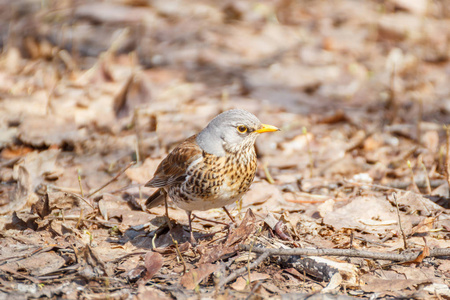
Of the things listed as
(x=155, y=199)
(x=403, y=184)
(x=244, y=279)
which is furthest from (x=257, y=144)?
(x=244, y=279)

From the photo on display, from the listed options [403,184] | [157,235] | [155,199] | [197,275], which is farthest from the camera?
[403,184]

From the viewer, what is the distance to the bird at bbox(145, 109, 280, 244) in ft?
16.2

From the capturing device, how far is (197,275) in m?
4.30

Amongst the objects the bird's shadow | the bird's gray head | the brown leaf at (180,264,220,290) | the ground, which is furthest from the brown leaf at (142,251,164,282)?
the bird's gray head

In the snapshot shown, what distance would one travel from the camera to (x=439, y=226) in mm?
5352

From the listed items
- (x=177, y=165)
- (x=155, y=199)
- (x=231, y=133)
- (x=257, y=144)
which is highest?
(x=231, y=133)

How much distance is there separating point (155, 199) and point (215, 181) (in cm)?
109

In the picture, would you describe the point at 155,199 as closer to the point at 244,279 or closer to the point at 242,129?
the point at 242,129

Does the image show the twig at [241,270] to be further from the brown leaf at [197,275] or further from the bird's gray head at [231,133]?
the bird's gray head at [231,133]

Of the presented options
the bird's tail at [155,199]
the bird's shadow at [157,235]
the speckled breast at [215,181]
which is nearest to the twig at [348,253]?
the speckled breast at [215,181]

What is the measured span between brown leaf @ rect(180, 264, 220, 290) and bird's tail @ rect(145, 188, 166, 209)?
1.45 metres

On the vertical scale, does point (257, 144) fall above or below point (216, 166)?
below

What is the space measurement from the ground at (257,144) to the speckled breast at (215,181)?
1.00 feet

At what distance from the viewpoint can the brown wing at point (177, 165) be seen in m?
5.16
